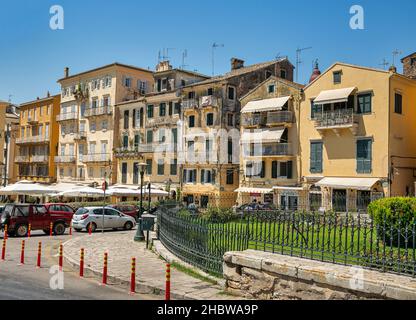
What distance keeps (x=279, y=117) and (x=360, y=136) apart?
747 cm

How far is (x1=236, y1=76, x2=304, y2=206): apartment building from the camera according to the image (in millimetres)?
39844

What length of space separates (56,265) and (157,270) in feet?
13.1

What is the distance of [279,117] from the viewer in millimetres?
40062

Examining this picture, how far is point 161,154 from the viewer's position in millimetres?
51438

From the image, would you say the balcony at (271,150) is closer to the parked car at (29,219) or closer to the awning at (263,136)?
the awning at (263,136)

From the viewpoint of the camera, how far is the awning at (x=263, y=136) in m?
40.2

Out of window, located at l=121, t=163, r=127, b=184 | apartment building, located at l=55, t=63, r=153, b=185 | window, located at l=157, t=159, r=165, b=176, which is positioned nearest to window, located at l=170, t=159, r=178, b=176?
window, located at l=157, t=159, r=165, b=176

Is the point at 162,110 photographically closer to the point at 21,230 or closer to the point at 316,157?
the point at 316,157

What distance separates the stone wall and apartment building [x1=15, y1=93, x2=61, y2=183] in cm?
6111

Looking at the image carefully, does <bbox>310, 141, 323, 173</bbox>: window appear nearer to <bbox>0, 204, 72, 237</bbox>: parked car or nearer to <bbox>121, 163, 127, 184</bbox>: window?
<bbox>0, 204, 72, 237</bbox>: parked car

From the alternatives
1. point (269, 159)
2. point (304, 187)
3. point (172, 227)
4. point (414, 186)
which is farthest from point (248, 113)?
point (172, 227)

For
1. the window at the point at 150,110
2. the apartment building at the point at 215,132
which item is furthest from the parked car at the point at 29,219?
the window at the point at 150,110

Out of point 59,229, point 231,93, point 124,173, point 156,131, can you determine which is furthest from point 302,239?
point 124,173
